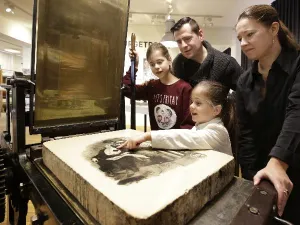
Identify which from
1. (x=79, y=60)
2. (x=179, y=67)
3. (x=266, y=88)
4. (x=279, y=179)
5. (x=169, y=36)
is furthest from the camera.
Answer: (x=169, y=36)

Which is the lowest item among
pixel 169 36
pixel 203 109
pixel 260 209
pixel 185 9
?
pixel 260 209

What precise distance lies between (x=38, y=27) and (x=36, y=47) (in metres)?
0.06

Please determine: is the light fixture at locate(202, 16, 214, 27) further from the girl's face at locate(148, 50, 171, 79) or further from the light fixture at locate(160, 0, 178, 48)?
the girl's face at locate(148, 50, 171, 79)

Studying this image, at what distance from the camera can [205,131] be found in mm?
675

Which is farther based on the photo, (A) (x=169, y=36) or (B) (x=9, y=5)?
(B) (x=9, y=5)

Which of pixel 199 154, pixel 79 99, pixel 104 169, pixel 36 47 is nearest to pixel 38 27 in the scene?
pixel 36 47

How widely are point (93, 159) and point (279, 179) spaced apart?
0.42 m

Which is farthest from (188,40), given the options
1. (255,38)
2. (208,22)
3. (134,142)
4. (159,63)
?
(208,22)

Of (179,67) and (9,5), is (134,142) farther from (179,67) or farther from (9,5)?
(9,5)

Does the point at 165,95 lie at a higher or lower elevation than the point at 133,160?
higher

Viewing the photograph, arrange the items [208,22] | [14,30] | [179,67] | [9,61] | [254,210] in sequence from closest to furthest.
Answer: [254,210]
[179,67]
[208,22]
[14,30]
[9,61]

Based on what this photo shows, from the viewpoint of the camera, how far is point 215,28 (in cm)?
498

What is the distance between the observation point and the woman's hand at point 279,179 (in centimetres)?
43

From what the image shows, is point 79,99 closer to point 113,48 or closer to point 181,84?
point 113,48
